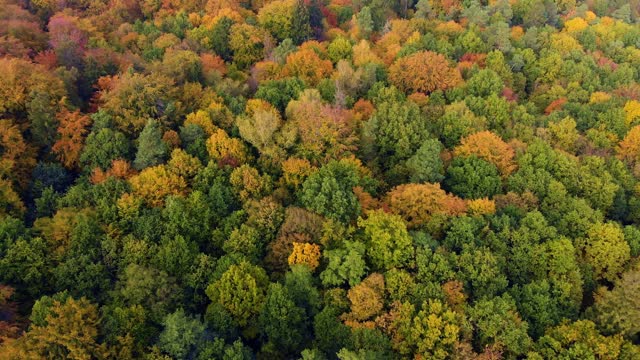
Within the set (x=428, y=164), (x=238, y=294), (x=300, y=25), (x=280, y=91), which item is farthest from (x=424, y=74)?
(x=238, y=294)

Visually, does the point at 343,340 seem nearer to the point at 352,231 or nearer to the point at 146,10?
the point at 352,231

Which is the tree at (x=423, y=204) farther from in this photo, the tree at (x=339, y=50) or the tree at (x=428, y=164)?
the tree at (x=339, y=50)

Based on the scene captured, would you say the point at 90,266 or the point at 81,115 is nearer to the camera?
the point at 90,266

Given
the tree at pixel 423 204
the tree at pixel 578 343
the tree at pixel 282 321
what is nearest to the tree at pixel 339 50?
the tree at pixel 423 204

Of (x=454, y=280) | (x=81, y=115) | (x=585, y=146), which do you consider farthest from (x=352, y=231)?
(x=585, y=146)

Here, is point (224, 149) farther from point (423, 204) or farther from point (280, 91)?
point (423, 204)

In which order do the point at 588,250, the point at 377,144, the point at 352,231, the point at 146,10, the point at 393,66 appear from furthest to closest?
1. the point at 146,10
2. the point at 393,66
3. the point at 377,144
4. the point at 588,250
5. the point at 352,231
